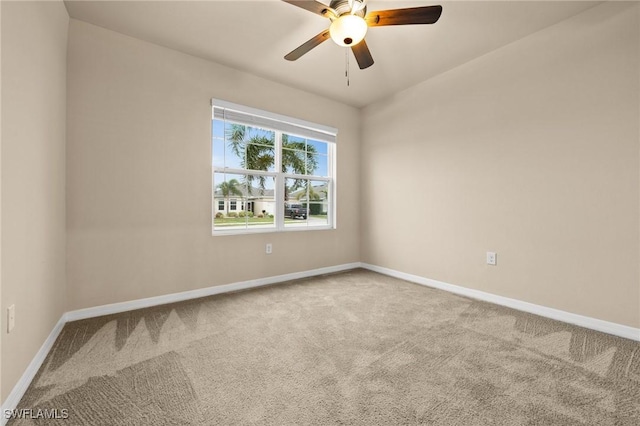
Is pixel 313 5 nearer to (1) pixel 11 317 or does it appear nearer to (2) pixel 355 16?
(2) pixel 355 16

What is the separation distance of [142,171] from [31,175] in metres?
1.05

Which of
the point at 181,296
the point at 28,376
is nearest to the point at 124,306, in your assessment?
the point at 181,296

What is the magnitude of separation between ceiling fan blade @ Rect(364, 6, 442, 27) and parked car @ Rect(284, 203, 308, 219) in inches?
93.4

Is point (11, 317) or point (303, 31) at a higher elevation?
point (303, 31)

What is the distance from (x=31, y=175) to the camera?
63.9 inches

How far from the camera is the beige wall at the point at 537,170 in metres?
2.14

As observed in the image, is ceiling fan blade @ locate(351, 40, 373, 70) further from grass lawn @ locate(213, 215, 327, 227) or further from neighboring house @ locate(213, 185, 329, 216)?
grass lawn @ locate(213, 215, 327, 227)

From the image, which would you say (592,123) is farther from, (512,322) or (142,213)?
(142,213)

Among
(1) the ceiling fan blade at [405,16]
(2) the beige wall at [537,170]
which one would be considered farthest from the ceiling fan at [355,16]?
(2) the beige wall at [537,170]

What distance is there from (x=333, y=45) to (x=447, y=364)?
2.88 metres

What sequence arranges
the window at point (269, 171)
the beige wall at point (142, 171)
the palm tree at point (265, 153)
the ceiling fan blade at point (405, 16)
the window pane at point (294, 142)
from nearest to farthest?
the ceiling fan blade at point (405, 16) < the beige wall at point (142, 171) < the window at point (269, 171) < the palm tree at point (265, 153) < the window pane at point (294, 142)

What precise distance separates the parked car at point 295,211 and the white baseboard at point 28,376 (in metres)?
2.46

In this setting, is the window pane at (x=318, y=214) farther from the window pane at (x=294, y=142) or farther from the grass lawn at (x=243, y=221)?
the window pane at (x=294, y=142)

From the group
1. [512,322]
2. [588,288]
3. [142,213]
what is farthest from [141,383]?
[588,288]
